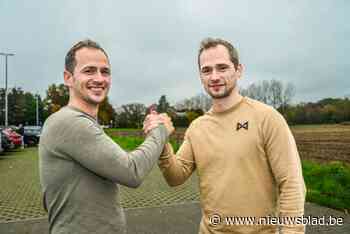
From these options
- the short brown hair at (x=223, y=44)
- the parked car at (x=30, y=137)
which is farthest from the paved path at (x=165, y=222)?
the parked car at (x=30, y=137)

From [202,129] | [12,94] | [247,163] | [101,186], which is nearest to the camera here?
[101,186]

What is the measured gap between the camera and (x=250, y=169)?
200 cm

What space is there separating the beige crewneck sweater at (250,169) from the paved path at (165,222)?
11.2ft

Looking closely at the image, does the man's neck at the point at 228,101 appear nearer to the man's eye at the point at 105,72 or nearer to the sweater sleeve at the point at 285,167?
the sweater sleeve at the point at 285,167

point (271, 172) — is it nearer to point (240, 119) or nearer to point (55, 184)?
point (240, 119)

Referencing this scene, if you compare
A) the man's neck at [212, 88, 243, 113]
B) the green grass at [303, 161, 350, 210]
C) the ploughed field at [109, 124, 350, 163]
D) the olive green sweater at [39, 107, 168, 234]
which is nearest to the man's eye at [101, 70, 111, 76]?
the olive green sweater at [39, 107, 168, 234]

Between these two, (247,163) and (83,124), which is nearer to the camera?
(83,124)

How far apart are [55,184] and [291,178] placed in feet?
4.42

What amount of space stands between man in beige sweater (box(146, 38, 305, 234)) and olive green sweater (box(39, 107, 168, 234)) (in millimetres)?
545

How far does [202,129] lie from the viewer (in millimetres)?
2293

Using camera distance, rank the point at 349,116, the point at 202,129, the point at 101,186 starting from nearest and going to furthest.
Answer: the point at 101,186 → the point at 202,129 → the point at 349,116

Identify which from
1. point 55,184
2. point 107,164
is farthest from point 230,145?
point 55,184

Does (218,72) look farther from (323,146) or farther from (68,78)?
(323,146)

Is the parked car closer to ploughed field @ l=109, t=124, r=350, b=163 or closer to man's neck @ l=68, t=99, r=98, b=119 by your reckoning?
ploughed field @ l=109, t=124, r=350, b=163
